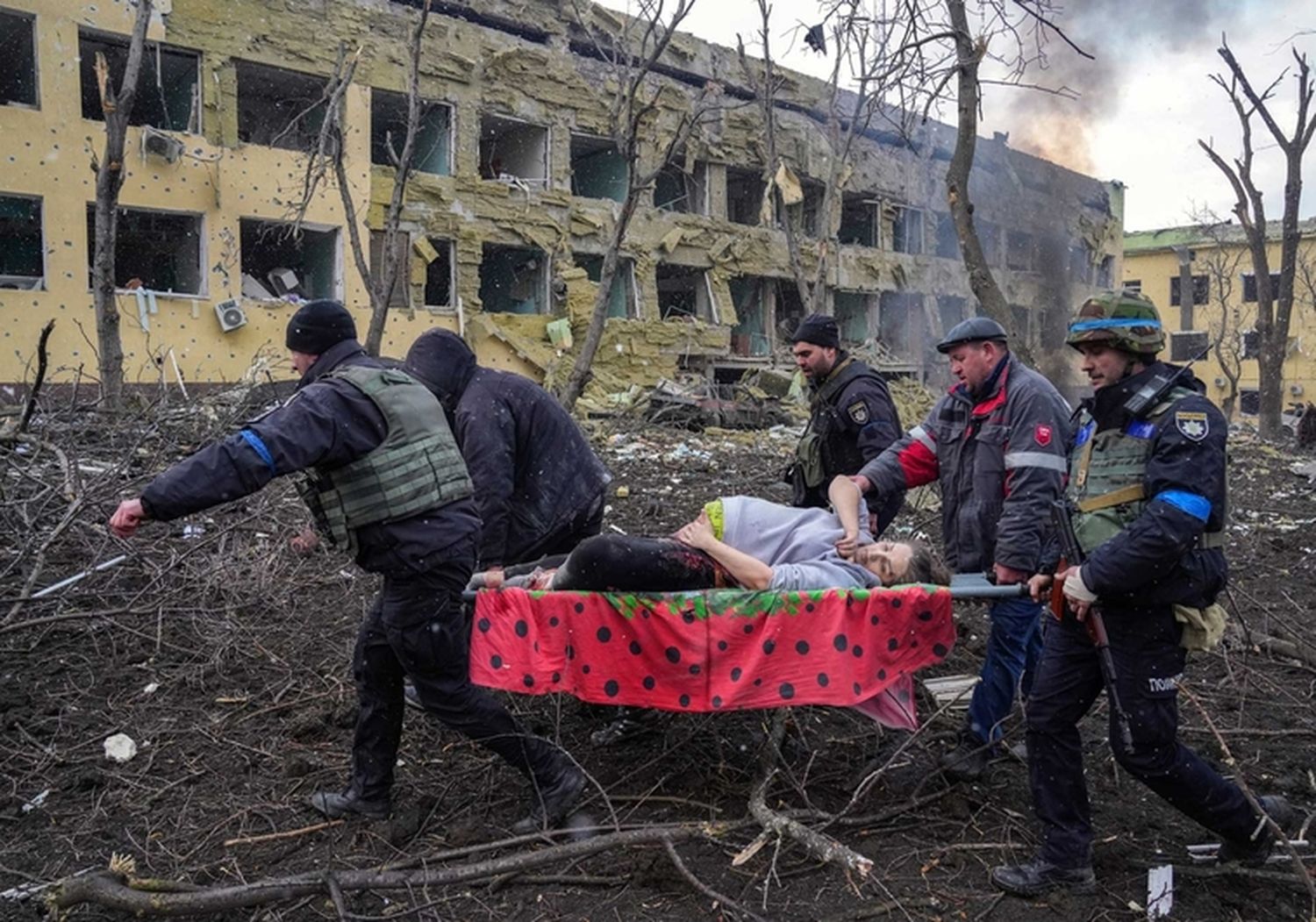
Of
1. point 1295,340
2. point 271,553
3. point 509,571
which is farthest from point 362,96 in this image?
point 1295,340

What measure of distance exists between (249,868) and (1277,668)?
494 centimetres

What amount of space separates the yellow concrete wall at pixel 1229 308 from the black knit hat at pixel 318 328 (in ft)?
123

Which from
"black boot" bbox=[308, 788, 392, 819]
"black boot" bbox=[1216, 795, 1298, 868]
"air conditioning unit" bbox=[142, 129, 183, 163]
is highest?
"air conditioning unit" bbox=[142, 129, 183, 163]

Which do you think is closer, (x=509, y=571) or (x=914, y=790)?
(x=914, y=790)

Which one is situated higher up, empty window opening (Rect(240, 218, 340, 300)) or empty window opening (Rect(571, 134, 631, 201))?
empty window opening (Rect(571, 134, 631, 201))

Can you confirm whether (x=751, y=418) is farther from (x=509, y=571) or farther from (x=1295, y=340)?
(x=1295, y=340)

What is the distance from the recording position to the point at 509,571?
3.93 metres

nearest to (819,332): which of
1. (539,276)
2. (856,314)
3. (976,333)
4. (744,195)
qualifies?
(976,333)

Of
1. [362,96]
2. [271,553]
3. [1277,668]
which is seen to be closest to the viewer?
[1277,668]

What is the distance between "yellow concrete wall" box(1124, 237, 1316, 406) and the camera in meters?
36.2

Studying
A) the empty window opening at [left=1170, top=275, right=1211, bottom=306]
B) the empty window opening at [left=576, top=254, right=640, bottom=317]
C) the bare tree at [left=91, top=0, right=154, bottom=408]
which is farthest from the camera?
the empty window opening at [left=1170, top=275, right=1211, bottom=306]

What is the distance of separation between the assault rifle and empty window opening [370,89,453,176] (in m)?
18.0

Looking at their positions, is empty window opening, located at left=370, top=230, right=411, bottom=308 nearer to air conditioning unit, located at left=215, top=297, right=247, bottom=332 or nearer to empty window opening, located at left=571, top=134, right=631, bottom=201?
air conditioning unit, located at left=215, top=297, right=247, bottom=332

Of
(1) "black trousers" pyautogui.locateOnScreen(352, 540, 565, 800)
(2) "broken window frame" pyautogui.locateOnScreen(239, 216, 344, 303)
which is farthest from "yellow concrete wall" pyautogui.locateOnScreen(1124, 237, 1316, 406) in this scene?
(1) "black trousers" pyautogui.locateOnScreen(352, 540, 565, 800)
